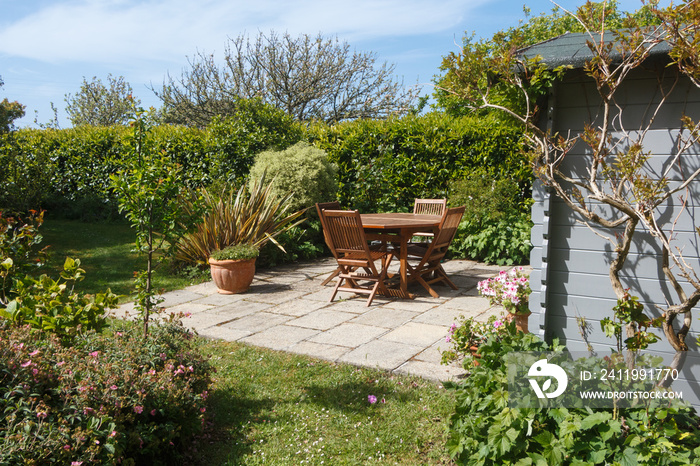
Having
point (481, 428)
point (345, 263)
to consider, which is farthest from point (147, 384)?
point (345, 263)

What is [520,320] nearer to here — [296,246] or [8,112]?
[296,246]

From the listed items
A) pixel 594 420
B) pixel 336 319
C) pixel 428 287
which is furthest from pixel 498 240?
pixel 594 420

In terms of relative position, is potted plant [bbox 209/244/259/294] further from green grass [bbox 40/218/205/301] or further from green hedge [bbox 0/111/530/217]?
green hedge [bbox 0/111/530/217]

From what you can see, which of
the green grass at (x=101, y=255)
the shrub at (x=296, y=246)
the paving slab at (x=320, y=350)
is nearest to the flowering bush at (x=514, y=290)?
the paving slab at (x=320, y=350)

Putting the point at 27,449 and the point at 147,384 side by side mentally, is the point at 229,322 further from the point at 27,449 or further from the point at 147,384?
the point at 27,449

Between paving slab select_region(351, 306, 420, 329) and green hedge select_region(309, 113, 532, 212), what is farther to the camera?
green hedge select_region(309, 113, 532, 212)

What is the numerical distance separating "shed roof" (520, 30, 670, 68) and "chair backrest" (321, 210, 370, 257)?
2.58 meters

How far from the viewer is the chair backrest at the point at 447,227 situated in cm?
563

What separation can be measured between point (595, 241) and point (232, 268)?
4.02 meters

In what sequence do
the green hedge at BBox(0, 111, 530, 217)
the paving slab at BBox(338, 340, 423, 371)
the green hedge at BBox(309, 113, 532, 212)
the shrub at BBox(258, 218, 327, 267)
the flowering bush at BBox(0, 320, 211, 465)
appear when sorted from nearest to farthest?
1. the flowering bush at BBox(0, 320, 211, 465)
2. the paving slab at BBox(338, 340, 423, 371)
3. the shrub at BBox(258, 218, 327, 267)
4. the green hedge at BBox(309, 113, 532, 212)
5. the green hedge at BBox(0, 111, 530, 217)

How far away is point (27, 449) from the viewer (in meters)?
1.94

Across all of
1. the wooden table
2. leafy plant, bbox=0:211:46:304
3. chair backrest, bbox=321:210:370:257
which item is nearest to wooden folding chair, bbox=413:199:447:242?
the wooden table

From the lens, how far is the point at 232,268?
5.94m

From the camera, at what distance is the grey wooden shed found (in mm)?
2783
